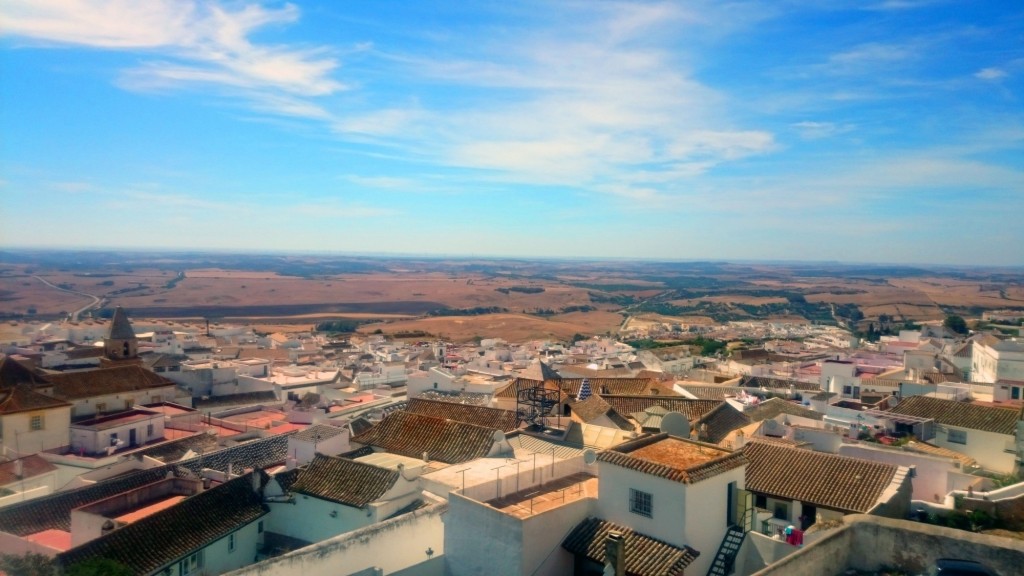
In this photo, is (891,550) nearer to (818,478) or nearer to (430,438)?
(818,478)

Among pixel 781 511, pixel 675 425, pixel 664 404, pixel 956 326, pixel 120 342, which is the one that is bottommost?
pixel 956 326

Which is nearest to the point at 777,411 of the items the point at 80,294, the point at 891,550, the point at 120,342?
the point at 891,550

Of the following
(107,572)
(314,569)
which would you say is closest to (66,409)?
(107,572)

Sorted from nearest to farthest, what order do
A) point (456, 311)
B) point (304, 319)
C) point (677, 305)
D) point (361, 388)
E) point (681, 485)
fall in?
point (681, 485) → point (361, 388) → point (304, 319) → point (456, 311) → point (677, 305)

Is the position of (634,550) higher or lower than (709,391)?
higher

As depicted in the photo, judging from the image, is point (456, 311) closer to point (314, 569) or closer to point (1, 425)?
point (1, 425)

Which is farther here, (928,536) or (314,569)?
(314,569)
